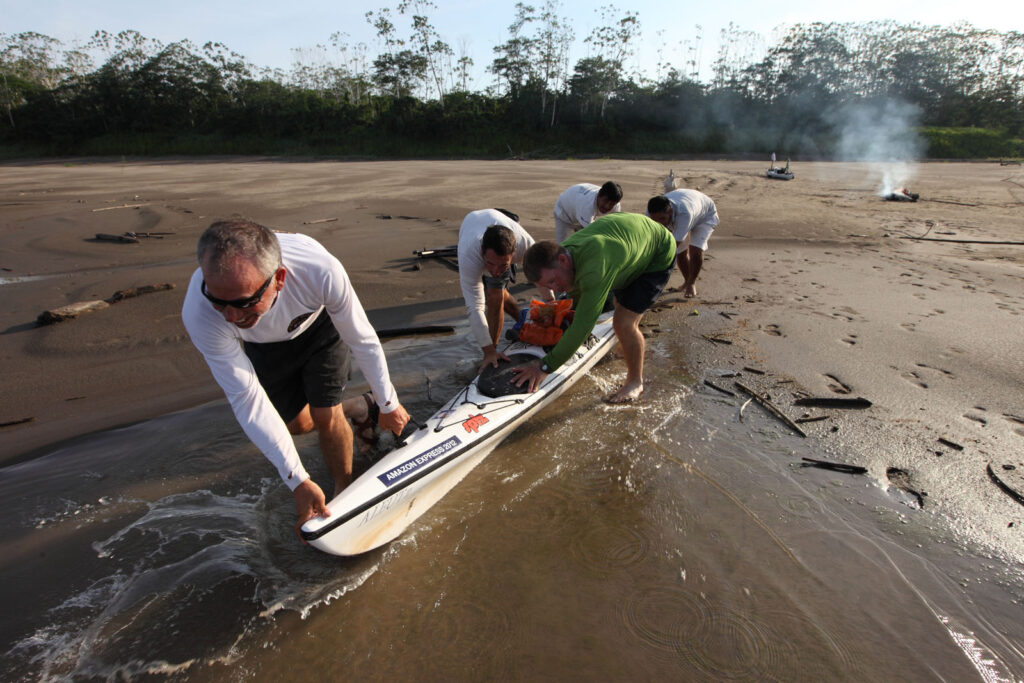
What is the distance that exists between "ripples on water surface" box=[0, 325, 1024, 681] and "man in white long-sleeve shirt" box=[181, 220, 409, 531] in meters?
0.68

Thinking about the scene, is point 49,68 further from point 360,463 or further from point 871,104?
point 871,104

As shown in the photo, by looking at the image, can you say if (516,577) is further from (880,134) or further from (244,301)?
(880,134)

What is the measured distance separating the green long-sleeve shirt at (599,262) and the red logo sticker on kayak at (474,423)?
0.67 m

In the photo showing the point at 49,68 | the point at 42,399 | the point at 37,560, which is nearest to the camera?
the point at 37,560

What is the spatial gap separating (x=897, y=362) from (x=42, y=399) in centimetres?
825

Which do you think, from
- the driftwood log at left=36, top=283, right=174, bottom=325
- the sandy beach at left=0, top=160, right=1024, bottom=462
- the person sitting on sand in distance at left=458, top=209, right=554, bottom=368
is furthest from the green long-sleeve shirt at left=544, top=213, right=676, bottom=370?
the driftwood log at left=36, top=283, right=174, bottom=325

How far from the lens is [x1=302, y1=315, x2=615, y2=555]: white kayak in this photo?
288 centimetres

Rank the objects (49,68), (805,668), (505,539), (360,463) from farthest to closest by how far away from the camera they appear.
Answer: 1. (49,68)
2. (360,463)
3. (505,539)
4. (805,668)

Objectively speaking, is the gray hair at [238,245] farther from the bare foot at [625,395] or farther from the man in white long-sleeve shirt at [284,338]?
the bare foot at [625,395]

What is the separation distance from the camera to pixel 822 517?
11.1ft

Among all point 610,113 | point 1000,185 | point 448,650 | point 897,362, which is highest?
point 610,113

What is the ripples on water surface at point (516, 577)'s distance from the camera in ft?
8.36

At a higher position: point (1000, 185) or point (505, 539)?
point (1000, 185)

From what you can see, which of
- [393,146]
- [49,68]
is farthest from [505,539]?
[49,68]
